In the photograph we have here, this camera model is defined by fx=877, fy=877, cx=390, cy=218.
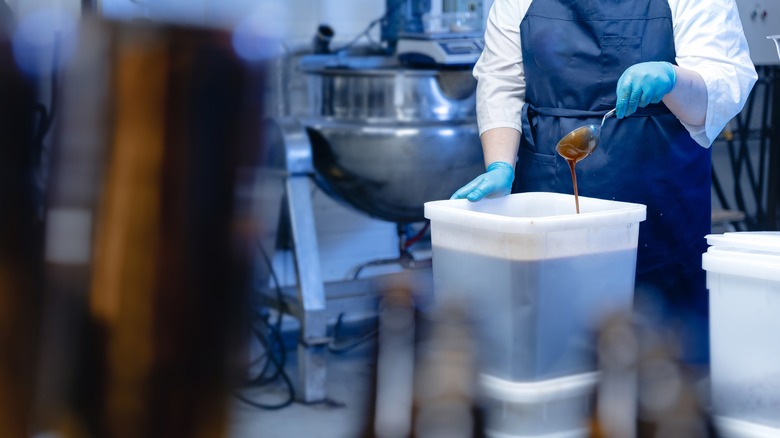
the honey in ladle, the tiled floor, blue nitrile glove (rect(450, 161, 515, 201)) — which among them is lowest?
the tiled floor

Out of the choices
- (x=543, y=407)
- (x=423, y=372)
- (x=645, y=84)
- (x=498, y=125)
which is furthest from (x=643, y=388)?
(x=498, y=125)

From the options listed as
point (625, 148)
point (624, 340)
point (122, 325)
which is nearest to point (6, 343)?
point (122, 325)

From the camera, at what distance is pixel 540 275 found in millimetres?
1032

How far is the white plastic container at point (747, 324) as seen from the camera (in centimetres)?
93

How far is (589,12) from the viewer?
188cm

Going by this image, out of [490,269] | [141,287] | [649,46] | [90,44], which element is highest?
[649,46]

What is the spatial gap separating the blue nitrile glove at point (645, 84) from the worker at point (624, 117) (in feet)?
0.48

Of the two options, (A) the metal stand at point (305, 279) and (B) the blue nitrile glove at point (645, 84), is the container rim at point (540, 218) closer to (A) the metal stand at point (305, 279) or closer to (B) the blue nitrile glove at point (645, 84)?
(B) the blue nitrile glove at point (645, 84)

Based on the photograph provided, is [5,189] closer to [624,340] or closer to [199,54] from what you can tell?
[199,54]

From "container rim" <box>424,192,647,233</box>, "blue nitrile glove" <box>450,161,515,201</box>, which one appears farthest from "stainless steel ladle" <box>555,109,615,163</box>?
"container rim" <box>424,192,647,233</box>

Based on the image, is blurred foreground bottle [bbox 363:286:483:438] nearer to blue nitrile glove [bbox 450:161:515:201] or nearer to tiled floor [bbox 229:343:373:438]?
tiled floor [bbox 229:343:373:438]

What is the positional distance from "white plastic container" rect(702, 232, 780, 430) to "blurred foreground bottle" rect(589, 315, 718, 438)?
31 cm

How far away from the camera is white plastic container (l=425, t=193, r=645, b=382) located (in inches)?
38.8

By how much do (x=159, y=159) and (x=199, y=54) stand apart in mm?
48
